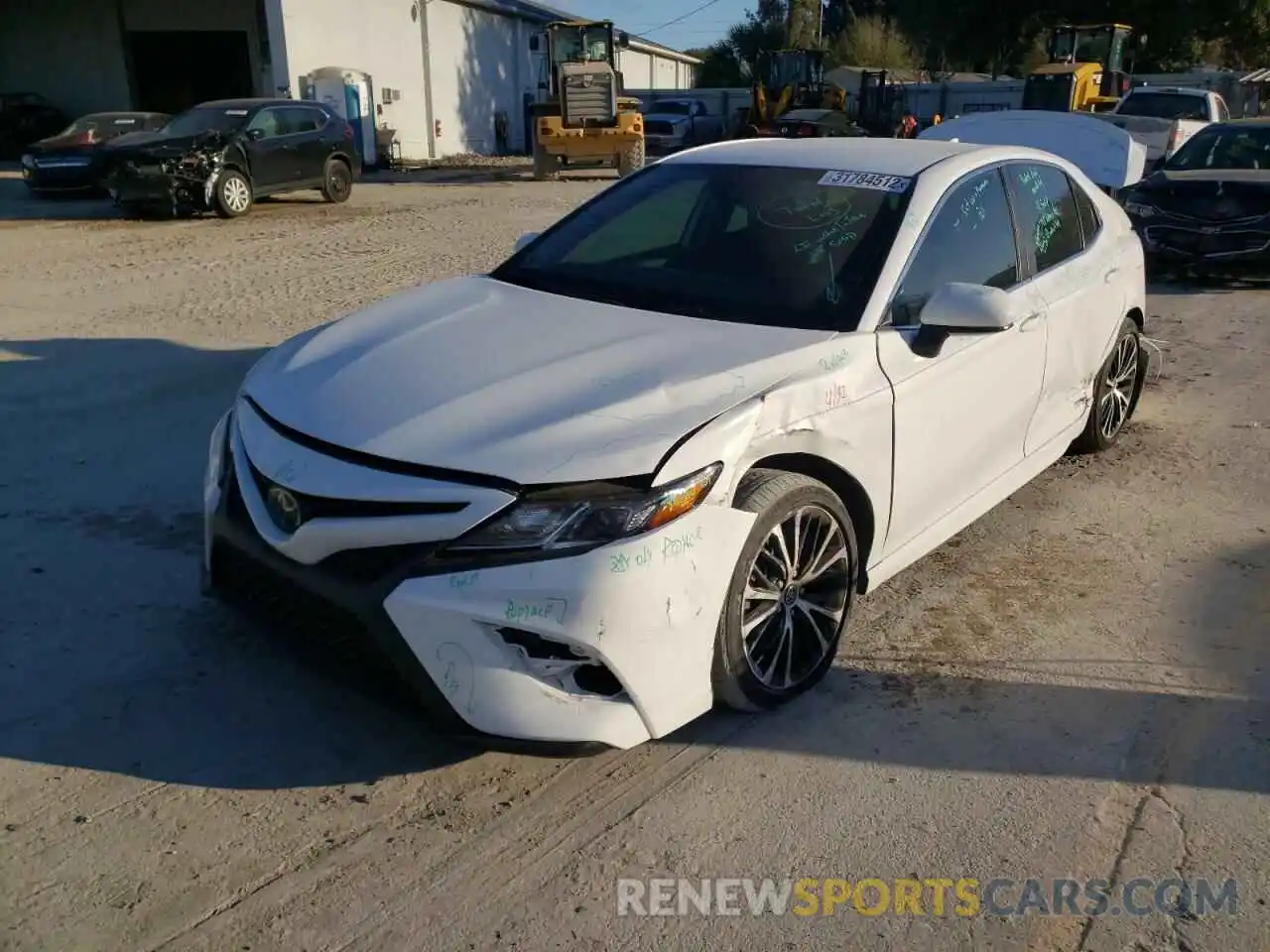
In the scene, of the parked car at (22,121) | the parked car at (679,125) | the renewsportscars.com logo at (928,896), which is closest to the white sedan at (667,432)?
the renewsportscars.com logo at (928,896)

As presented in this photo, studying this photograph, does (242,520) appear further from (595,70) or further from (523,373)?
(595,70)

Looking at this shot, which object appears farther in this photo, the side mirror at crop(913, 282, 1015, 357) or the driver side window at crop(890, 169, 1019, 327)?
the driver side window at crop(890, 169, 1019, 327)

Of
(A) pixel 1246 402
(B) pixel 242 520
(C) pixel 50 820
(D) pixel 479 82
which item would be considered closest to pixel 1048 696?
(B) pixel 242 520

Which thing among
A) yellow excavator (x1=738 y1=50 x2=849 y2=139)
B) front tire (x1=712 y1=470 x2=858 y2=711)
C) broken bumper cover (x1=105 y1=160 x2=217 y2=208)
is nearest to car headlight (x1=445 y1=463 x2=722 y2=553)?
front tire (x1=712 y1=470 x2=858 y2=711)

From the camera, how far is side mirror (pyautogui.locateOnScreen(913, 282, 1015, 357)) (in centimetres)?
371

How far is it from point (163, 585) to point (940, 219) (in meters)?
3.14

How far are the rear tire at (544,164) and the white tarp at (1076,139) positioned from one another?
11.8 m

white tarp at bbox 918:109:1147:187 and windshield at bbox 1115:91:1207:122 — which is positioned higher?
windshield at bbox 1115:91:1207:122

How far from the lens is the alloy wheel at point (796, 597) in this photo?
3.39m

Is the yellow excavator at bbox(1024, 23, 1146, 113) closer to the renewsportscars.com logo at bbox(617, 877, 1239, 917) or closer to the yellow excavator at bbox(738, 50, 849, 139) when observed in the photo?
the yellow excavator at bbox(738, 50, 849, 139)

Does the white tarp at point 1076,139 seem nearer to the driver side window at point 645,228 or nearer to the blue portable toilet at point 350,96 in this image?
the driver side window at point 645,228

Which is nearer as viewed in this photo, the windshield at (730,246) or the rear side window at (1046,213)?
the windshield at (730,246)

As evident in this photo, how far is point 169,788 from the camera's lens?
313 cm

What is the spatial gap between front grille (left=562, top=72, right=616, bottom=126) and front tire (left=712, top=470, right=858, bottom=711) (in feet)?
69.1
